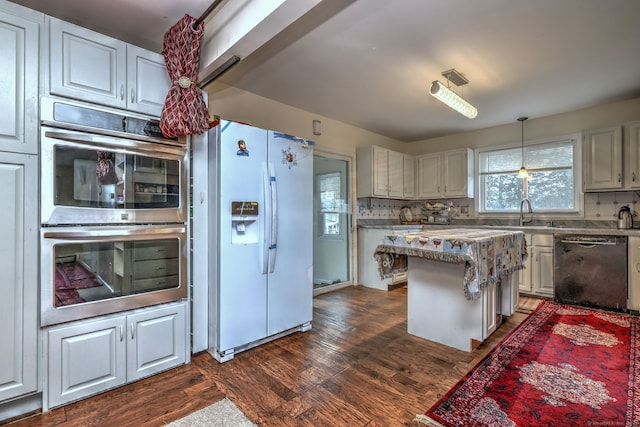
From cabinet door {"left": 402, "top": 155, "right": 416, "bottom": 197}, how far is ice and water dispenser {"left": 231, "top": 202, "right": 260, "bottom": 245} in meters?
3.55

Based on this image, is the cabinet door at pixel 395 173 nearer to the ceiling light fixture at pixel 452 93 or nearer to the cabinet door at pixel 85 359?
the ceiling light fixture at pixel 452 93

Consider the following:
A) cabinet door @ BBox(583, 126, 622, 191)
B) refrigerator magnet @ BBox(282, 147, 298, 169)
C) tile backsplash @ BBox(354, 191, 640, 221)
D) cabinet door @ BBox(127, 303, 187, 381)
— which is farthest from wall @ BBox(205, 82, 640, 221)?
cabinet door @ BBox(127, 303, 187, 381)

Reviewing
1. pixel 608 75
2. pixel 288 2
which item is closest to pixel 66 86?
pixel 288 2

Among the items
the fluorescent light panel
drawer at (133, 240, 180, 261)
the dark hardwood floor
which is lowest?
the dark hardwood floor

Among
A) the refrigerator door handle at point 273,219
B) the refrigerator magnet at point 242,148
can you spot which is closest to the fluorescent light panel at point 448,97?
the refrigerator door handle at point 273,219

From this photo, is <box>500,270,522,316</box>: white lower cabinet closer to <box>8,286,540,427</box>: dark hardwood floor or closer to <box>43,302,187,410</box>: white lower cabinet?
<box>8,286,540,427</box>: dark hardwood floor

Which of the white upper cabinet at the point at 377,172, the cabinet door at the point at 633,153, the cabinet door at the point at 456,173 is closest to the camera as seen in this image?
the cabinet door at the point at 633,153

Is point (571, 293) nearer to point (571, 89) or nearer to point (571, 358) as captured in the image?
point (571, 358)

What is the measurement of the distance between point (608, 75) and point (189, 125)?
4.15 metres

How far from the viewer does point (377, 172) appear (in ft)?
15.9

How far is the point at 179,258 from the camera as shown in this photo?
7.48ft

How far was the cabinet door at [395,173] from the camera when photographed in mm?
5109

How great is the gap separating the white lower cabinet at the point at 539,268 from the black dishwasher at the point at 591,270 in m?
0.12

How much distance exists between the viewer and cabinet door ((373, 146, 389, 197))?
4805mm
